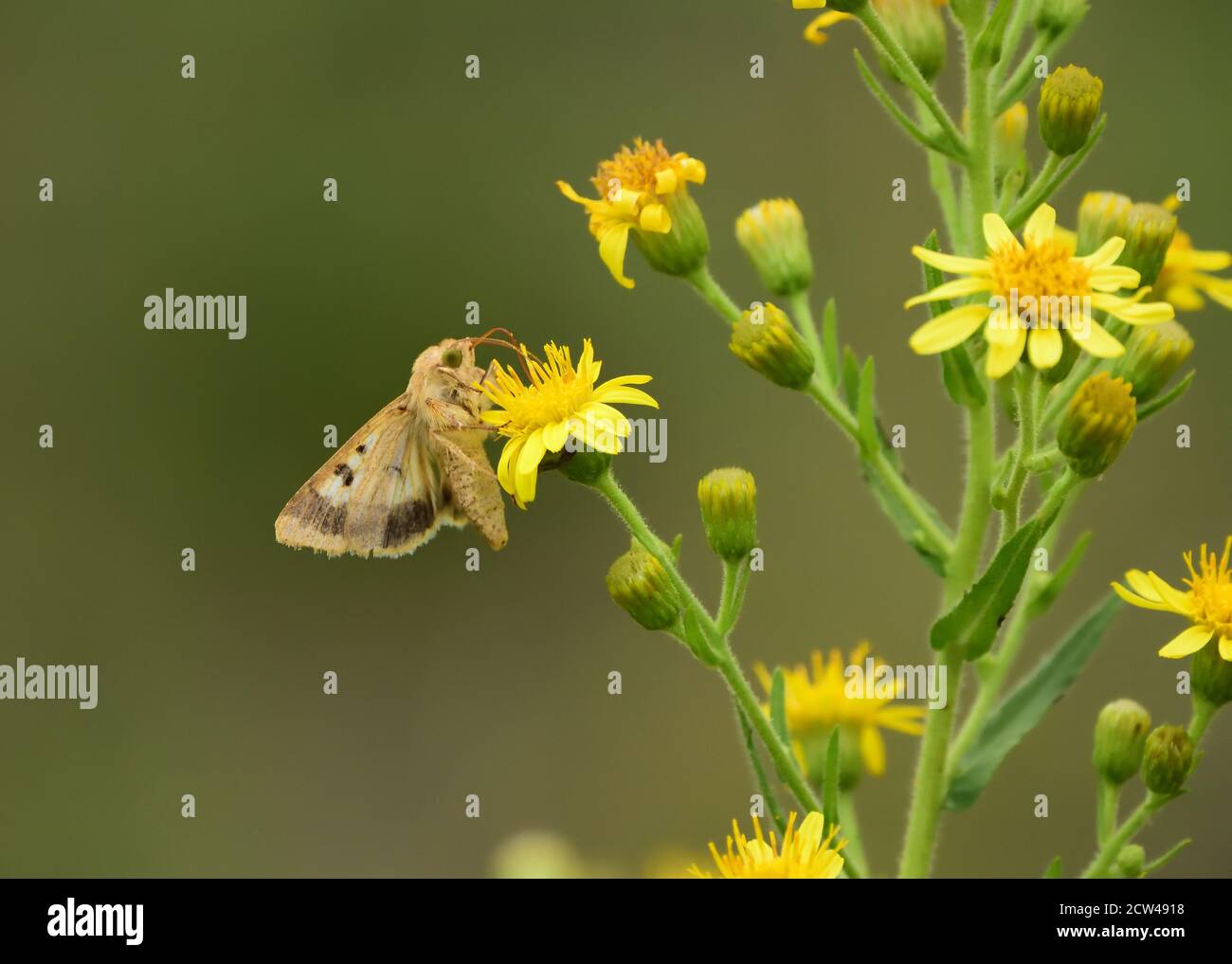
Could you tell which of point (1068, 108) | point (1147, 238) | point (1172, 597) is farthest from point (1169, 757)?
point (1068, 108)

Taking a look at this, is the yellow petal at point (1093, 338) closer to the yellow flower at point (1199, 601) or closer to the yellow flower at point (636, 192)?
the yellow flower at point (1199, 601)

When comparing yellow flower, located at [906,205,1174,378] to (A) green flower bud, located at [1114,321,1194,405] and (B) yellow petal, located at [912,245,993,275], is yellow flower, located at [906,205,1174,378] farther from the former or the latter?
(A) green flower bud, located at [1114,321,1194,405]

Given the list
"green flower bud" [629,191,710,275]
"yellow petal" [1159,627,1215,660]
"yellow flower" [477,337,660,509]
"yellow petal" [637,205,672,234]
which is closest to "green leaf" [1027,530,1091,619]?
"yellow petal" [1159,627,1215,660]

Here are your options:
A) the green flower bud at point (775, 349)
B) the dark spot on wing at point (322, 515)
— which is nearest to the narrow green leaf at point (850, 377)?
the green flower bud at point (775, 349)

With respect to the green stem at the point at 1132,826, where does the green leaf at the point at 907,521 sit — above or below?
above

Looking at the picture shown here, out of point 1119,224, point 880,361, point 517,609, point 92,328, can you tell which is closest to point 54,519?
point 92,328

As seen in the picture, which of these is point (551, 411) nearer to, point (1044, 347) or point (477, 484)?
point (477, 484)

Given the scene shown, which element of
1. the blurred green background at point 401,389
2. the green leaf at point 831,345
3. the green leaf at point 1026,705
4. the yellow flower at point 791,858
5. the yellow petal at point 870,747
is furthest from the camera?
the blurred green background at point 401,389

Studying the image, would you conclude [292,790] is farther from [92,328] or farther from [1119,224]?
[1119,224]

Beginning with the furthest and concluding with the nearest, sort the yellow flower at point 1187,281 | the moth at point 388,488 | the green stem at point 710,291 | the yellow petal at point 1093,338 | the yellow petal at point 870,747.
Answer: the yellow petal at point 870,747 < the moth at point 388,488 < the yellow flower at point 1187,281 < the green stem at point 710,291 < the yellow petal at point 1093,338
